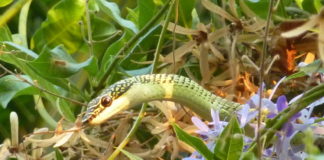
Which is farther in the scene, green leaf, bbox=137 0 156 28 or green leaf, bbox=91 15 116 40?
green leaf, bbox=91 15 116 40

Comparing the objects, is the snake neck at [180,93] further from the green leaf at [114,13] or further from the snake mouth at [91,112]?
the green leaf at [114,13]

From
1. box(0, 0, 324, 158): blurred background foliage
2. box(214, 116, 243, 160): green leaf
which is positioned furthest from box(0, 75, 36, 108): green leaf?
box(214, 116, 243, 160): green leaf

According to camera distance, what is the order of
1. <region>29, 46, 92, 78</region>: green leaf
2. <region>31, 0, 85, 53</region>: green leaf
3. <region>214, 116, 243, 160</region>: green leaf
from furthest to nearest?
<region>31, 0, 85, 53</region>: green leaf, <region>29, 46, 92, 78</region>: green leaf, <region>214, 116, 243, 160</region>: green leaf

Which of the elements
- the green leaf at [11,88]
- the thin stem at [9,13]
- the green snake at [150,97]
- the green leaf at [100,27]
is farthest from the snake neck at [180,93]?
the green leaf at [100,27]

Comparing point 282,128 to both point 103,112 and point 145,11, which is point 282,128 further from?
point 145,11

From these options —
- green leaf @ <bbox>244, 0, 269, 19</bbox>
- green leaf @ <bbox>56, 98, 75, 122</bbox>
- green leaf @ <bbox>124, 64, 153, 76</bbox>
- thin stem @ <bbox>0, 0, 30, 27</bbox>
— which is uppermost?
thin stem @ <bbox>0, 0, 30, 27</bbox>

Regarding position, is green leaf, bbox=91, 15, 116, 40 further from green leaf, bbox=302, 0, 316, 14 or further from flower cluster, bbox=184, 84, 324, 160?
flower cluster, bbox=184, 84, 324, 160
